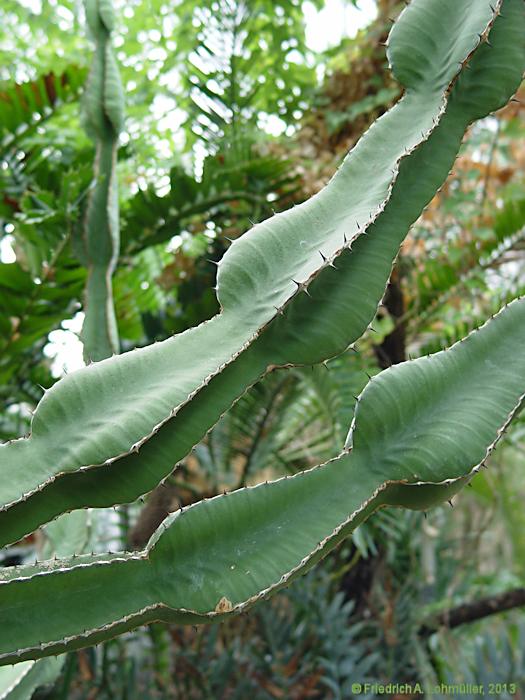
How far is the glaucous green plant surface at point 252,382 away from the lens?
2.18 ft

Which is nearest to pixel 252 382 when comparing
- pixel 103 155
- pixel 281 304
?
pixel 281 304

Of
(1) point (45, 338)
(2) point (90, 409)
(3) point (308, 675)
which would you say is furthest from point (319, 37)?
(2) point (90, 409)

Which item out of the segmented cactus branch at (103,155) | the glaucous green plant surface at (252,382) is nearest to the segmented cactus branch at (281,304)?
the glaucous green plant surface at (252,382)

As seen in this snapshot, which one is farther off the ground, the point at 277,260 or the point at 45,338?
the point at 45,338

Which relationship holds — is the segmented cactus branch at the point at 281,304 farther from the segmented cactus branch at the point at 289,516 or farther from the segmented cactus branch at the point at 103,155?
the segmented cactus branch at the point at 103,155

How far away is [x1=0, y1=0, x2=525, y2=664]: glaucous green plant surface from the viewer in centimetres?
66

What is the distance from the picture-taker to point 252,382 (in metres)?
0.73

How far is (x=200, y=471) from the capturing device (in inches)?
98.2

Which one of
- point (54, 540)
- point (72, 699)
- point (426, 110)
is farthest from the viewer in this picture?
point (72, 699)

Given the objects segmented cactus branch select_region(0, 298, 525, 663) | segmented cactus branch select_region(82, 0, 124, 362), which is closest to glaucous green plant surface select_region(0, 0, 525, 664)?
segmented cactus branch select_region(0, 298, 525, 663)

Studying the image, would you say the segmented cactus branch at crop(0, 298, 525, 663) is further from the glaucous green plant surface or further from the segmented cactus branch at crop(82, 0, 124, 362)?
the segmented cactus branch at crop(82, 0, 124, 362)

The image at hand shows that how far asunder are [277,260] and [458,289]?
64.3 inches

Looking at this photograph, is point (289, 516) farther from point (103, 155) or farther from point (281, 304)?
point (103, 155)

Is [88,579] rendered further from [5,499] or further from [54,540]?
[54,540]
